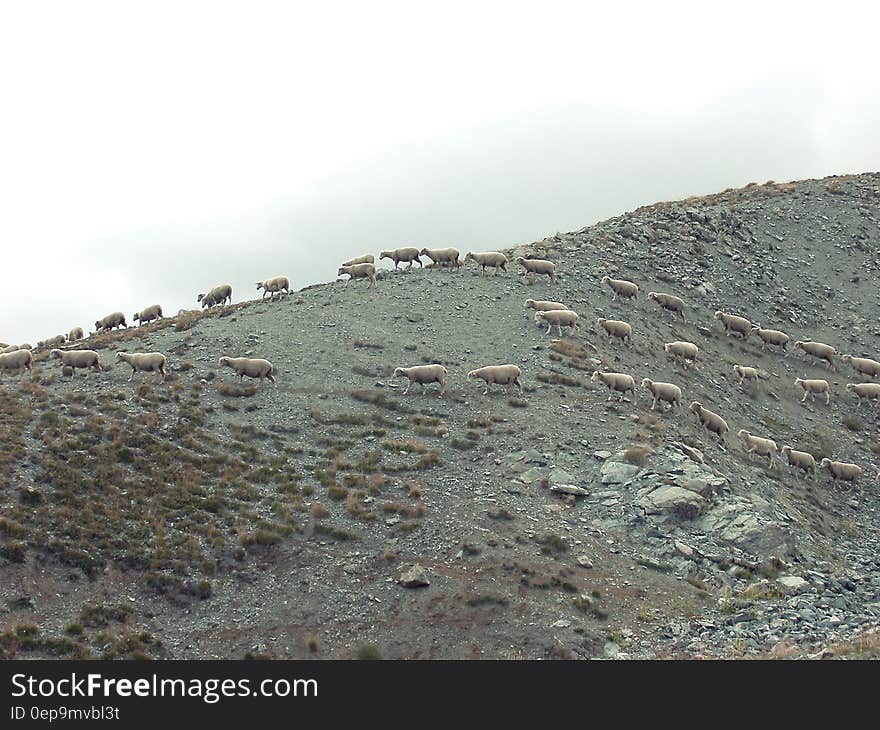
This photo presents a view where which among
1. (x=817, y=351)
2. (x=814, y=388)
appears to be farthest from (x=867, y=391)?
(x=817, y=351)

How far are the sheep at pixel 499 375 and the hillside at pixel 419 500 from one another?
739mm

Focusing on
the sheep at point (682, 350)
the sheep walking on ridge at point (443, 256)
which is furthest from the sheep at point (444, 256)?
the sheep at point (682, 350)

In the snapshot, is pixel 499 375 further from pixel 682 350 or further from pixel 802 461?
pixel 802 461

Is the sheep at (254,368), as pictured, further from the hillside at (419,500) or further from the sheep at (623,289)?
the sheep at (623,289)

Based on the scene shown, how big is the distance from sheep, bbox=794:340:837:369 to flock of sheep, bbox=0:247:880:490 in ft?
0.17

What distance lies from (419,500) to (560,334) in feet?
52.1

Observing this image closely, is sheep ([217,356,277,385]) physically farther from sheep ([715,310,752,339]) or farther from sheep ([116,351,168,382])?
sheep ([715,310,752,339])

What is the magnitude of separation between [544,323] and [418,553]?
19.1 metres

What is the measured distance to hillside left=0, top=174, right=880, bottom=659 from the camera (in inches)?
824

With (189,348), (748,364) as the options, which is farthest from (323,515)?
(748,364)

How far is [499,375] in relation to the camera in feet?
114

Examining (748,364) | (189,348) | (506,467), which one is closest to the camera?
(506,467)
